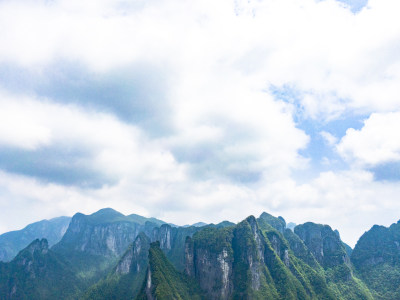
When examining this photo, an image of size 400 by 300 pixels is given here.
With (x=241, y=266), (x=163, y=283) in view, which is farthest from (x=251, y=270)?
(x=163, y=283)

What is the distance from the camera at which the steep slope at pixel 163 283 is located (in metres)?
128

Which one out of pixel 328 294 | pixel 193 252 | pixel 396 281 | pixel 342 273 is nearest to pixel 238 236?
pixel 193 252

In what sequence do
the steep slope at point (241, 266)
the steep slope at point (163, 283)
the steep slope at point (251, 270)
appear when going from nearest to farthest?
the steep slope at point (163, 283)
the steep slope at point (241, 266)
the steep slope at point (251, 270)

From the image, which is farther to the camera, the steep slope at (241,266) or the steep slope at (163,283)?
the steep slope at (241,266)

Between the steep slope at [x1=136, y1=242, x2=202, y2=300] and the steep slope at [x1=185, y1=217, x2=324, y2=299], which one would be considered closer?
the steep slope at [x1=136, y1=242, x2=202, y2=300]

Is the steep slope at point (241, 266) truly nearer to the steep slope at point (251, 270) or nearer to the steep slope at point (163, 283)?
the steep slope at point (251, 270)

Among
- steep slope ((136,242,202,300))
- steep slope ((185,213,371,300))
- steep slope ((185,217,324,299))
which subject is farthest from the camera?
steep slope ((185,213,371,300))

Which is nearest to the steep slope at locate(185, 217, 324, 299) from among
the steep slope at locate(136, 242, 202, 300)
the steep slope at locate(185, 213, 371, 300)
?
the steep slope at locate(185, 213, 371, 300)

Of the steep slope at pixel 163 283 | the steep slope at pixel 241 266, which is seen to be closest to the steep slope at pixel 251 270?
the steep slope at pixel 241 266

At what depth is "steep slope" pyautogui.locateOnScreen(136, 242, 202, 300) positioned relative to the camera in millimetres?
127750

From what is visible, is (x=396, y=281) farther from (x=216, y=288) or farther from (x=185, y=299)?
(x=185, y=299)

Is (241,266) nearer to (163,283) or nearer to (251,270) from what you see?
(251,270)

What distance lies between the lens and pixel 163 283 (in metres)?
132

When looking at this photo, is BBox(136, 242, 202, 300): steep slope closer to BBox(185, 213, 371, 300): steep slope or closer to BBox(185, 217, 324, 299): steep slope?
BBox(185, 213, 371, 300): steep slope
